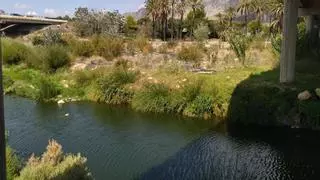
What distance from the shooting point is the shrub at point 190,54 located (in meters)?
25.8

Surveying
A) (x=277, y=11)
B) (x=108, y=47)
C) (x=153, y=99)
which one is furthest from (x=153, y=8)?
(x=153, y=99)

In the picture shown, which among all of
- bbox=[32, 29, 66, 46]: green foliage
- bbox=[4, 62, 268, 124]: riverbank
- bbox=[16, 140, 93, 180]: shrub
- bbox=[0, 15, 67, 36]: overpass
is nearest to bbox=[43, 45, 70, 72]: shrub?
bbox=[4, 62, 268, 124]: riverbank

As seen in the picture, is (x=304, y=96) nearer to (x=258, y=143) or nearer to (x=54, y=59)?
(x=258, y=143)

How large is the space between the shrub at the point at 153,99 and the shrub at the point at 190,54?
700 cm

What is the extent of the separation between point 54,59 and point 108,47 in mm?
3391

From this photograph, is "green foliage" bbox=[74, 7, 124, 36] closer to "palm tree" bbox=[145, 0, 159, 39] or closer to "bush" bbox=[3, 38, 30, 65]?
"palm tree" bbox=[145, 0, 159, 39]

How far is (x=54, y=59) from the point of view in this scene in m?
25.2

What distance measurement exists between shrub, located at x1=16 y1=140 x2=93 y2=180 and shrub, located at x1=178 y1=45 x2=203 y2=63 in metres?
16.9

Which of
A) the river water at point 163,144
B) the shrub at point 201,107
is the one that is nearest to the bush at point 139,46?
the river water at point 163,144

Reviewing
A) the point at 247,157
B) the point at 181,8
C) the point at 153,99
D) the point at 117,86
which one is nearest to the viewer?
the point at 247,157

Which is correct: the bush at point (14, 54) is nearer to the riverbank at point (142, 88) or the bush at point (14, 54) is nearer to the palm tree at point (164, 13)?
A: the riverbank at point (142, 88)

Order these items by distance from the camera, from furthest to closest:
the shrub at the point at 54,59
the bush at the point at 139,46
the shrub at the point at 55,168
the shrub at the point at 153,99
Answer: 1. the bush at the point at 139,46
2. the shrub at the point at 54,59
3. the shrub at the point at 153,99
4. the shrub at the point at 55,168

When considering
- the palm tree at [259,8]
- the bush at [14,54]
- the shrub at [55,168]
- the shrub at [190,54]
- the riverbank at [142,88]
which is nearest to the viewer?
the shrub at [55,168]

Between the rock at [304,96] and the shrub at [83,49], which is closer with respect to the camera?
the rock at [304,96]
